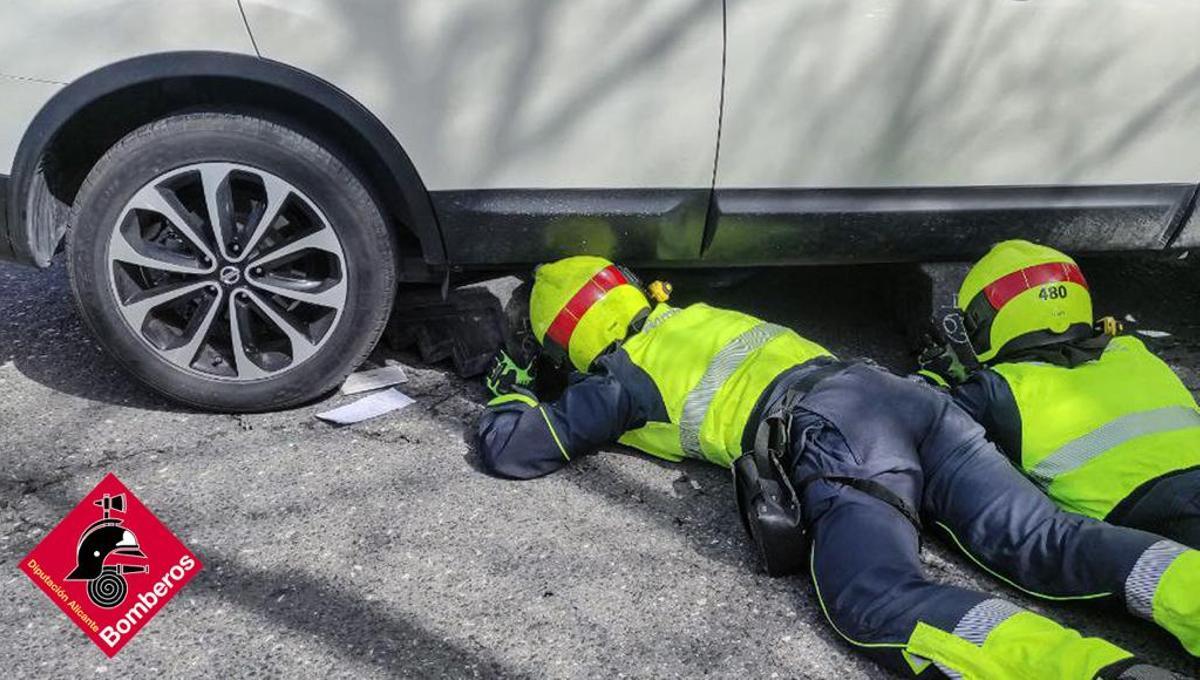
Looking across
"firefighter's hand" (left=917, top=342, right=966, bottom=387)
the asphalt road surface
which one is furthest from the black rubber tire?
"firefighter's hand" (left=917, top=342, right=966, bottom=387)

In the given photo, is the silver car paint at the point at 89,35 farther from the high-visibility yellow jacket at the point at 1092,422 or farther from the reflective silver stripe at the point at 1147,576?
the reflective silver stripe at the point at 1147,576

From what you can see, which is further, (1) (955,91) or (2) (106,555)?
(1) (955,91)

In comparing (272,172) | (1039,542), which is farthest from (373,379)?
(1039,542)

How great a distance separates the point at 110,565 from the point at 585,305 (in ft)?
4.87

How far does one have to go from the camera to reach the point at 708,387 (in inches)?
122

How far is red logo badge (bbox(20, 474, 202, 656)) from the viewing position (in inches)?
101

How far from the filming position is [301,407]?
137 inches

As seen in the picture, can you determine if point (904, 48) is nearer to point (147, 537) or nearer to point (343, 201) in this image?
point (343, 201)

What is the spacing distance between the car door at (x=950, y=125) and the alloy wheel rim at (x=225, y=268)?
49.4 inches

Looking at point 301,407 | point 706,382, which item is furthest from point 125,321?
point 706,382

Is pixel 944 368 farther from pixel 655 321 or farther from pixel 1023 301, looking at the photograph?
pixel 655 321

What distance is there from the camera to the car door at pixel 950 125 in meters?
3.10

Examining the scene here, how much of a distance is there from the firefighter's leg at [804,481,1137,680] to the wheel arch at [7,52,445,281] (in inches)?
58.6

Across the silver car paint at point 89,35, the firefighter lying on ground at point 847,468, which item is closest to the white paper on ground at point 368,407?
the firefighter lying on ground at point 847,468
